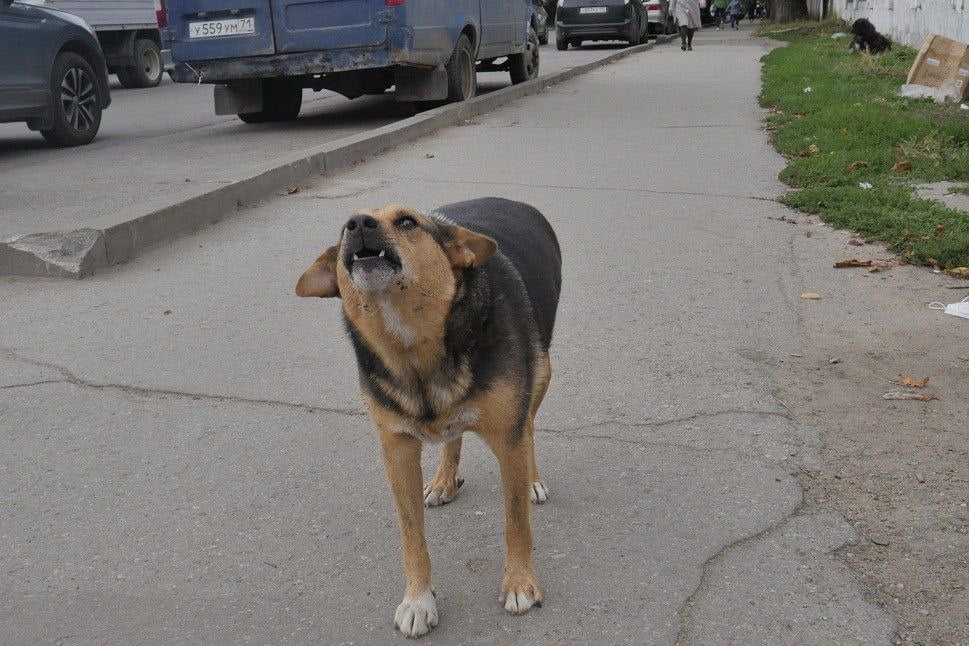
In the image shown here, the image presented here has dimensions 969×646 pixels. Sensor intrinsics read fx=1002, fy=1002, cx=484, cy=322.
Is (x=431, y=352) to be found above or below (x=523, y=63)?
below

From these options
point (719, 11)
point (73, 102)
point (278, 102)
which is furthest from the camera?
point (719, 11)

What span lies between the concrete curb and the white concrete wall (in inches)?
445

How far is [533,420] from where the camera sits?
3295mm

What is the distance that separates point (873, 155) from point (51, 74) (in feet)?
26.8

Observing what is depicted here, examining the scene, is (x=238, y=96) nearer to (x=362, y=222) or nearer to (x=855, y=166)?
(x=855, y=166)

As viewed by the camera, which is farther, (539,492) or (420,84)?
(420,84)

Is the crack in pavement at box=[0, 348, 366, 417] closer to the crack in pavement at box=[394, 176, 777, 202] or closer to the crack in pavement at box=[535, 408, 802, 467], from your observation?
the crack in pavement at box=[535, 408, 802, 467]

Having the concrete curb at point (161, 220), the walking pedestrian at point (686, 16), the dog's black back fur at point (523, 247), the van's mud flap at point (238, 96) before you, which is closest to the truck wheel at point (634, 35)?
the walking pedestrian at point (686, 16)

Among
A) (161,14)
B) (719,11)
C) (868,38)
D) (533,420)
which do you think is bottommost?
(533,420)

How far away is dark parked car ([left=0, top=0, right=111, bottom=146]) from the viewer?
993cm

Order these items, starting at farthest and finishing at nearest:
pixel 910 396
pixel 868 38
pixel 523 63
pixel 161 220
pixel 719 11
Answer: pixel 719 11 < pixel 868 38 < pixel 523 63 < pixel 161 220 < pixel 910 396

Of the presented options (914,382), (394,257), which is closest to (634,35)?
(914,382)

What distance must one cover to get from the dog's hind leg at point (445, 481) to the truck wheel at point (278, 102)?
10.4 metres

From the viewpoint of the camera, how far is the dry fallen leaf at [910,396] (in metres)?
4.07
